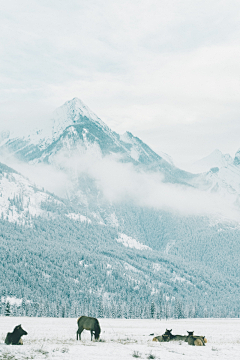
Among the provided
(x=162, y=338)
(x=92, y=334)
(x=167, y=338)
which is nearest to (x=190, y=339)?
(x=167, y=338)

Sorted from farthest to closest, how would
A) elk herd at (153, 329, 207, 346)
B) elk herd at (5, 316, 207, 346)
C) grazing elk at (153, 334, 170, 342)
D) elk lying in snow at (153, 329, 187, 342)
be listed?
elk lying in snow at (153, 329, 187, 342) → grazing elk at (153, 334, 170, 342) → elk herd at (153, 329, 207, 346) → elk herd at (5, 316, 207, 346)

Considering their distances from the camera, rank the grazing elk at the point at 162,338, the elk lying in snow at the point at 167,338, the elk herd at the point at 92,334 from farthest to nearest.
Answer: the elk lying in snow at the point at 167,338 → the grazing elk at the point at 162,338 → the elk herd at the point at 92,334

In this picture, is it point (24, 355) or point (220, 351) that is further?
point (220, 351)

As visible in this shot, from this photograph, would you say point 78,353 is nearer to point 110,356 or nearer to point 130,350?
point 110,356

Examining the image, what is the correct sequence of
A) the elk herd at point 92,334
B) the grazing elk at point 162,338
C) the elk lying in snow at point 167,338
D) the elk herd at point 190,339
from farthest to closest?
1. the elk lying in snow at point 167,338
2. the grazing elk at point 162,338
3. the elk herd at point 190,339
4. the elk herd at point 92,334

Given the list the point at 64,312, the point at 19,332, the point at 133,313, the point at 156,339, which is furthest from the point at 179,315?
the point at 19,332

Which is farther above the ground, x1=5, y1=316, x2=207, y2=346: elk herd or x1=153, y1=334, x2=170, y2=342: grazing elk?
x1=5, y1=316, x2=207, y2=346: elk herd

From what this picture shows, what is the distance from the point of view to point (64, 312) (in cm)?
15425

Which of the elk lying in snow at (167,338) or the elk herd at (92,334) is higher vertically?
the elk herd at (92,334)

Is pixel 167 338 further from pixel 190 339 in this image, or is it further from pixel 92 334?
pixel 92 334

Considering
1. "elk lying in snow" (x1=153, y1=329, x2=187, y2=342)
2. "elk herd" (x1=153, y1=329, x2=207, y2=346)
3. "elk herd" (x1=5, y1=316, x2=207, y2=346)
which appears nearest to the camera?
"elk herd" (x1=5, y1=316, x2=207, y2=346)

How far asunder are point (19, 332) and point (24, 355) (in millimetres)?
6005

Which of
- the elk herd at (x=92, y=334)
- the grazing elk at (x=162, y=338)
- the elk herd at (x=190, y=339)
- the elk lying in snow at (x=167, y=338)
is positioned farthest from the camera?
the elk lying in snow at (x=167, y=338)

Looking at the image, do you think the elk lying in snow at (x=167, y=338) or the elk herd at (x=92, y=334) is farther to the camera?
the elk lying in snow at (x=167, y=338)
